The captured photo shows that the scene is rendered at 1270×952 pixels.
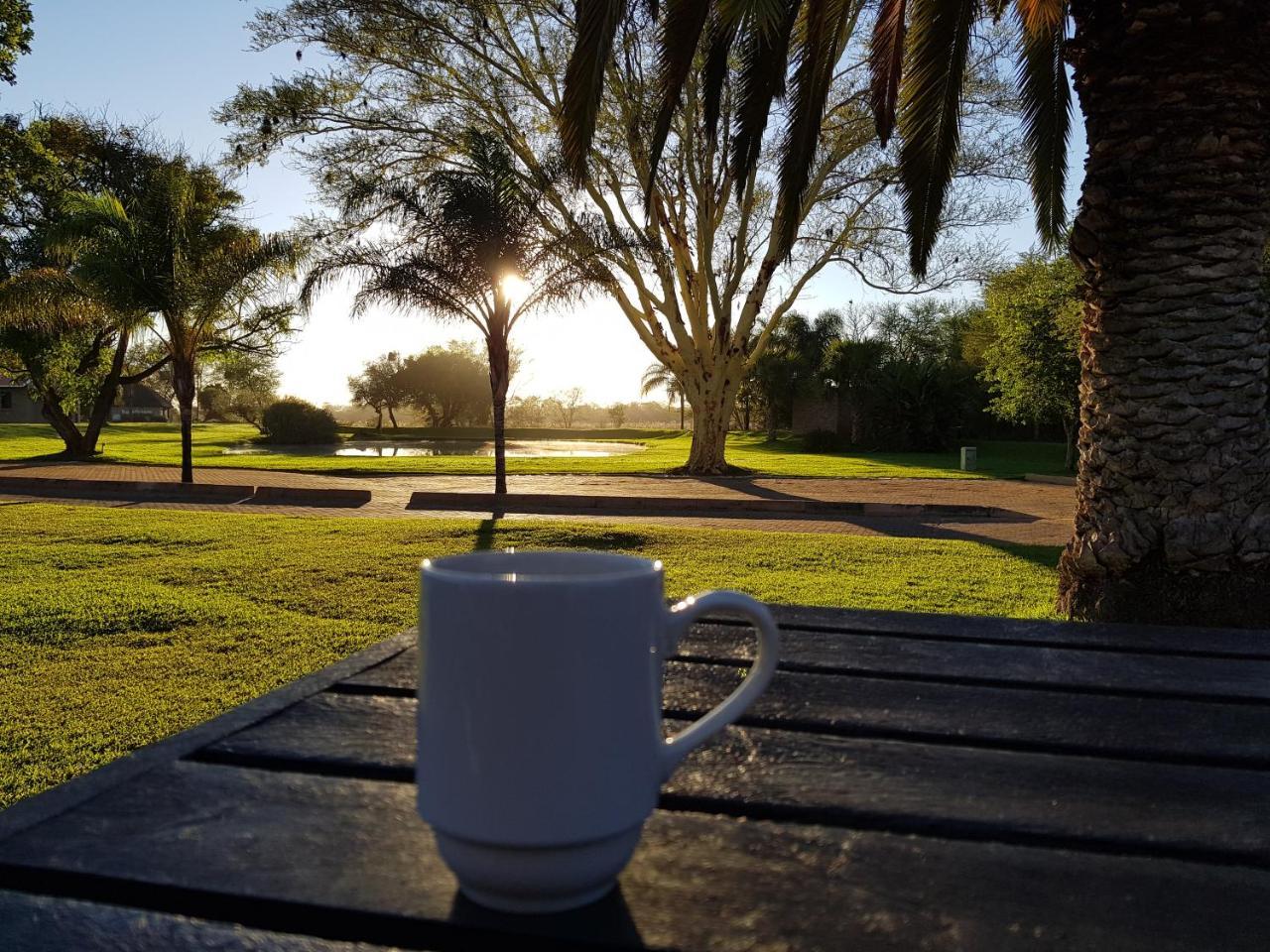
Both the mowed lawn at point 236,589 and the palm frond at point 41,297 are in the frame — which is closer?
the mowed lawn at point 236,589

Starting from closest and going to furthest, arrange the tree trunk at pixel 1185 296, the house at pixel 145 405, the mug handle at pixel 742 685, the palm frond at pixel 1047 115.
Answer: the mug handle at pixel 742 685 → the tree trunk at pixel 1185 296 → the palm frond at pixel 1047 115 → the house at pixel 145 405

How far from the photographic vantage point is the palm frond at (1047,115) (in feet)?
20.8

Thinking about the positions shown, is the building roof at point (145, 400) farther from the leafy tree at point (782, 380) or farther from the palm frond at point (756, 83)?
the palm frond at point (756, 83)

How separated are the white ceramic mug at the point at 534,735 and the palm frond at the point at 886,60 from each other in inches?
230

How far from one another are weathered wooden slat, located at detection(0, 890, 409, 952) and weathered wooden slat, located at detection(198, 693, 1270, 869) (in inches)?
10.9

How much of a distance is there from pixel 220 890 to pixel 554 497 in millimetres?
13208

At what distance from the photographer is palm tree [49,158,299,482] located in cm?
1664

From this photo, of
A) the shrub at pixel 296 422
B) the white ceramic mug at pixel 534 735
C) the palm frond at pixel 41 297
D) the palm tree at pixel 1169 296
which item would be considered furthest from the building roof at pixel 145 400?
the white ceramic mug at pixel 534 735

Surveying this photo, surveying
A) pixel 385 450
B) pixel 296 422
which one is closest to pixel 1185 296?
pixel 385 450

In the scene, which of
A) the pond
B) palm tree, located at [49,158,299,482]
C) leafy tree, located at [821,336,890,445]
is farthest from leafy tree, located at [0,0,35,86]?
leafy tree, located at [821,336,890,445]

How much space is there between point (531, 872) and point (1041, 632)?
4.22 ft

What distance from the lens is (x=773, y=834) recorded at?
817mm

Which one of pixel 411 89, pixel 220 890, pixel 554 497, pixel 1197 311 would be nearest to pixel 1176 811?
pixel 220 890

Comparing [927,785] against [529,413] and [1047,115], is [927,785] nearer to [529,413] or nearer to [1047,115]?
[1047,115]
